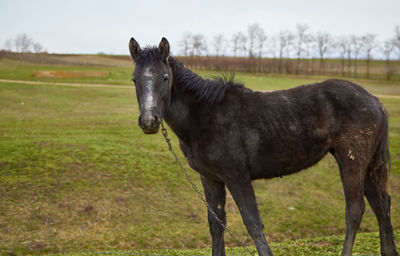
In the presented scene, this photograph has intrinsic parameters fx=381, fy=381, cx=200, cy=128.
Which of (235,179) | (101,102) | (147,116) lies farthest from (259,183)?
(101,102)

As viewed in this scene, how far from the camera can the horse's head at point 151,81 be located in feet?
14.1

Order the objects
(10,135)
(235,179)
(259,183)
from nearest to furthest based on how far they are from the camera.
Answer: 1. (235,179)
2. (259,183)
3. (10,135)

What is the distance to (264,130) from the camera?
5082mm

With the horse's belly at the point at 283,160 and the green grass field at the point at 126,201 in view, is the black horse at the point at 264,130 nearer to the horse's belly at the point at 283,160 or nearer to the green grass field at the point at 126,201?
the horse's belly at the point at 283,160

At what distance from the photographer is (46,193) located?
1295cm

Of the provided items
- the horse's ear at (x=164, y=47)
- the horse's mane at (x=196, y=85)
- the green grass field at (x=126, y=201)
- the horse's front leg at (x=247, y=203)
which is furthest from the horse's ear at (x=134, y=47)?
the green grass field at (x=126, y=201)

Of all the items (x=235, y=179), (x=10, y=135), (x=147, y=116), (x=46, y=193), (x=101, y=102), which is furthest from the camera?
(x=101, y=102)

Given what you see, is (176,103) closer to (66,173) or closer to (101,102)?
(66,173)

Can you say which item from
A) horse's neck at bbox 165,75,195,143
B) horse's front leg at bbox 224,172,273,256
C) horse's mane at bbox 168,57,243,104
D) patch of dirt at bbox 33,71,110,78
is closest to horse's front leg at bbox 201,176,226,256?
horse's front leg at bbox 224,172,273,256

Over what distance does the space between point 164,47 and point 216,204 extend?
2.38 meters

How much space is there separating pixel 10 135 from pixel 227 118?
16.5 meters

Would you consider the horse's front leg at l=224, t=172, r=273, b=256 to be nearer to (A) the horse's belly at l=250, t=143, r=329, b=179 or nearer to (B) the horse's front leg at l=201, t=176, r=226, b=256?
(A) the horse's belly at l=250, t=143, r=329, b=179

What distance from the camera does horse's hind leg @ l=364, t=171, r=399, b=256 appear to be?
18.3 ft

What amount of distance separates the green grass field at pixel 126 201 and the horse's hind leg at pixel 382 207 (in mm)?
1648
